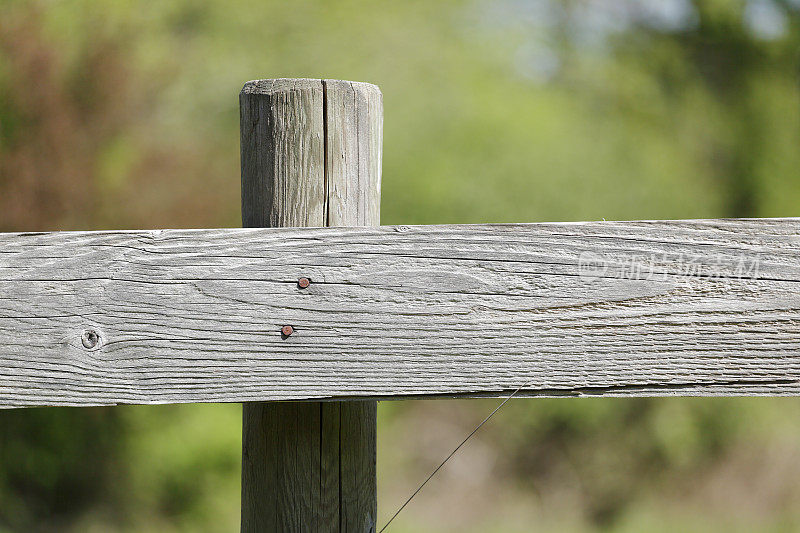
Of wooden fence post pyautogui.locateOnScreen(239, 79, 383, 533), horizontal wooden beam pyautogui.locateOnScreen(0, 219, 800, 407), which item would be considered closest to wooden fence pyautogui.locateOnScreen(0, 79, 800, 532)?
horizontal wooden beam pyautogui.locateOnScreen(0, 219, 800, 407)

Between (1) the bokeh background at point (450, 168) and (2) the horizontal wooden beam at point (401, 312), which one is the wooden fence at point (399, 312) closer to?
(2) the horizontal wooden beam at point (401, 312)

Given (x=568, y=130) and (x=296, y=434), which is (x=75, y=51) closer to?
(x=568, y=130)

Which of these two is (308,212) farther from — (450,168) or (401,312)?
(450,168)

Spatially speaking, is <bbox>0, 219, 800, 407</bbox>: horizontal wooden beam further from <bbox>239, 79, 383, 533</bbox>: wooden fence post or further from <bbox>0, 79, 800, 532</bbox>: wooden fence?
<bbox>239, 79, 383, 533</bbox>: wooden fence post

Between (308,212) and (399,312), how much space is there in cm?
26

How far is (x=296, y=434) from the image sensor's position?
1.00 metres

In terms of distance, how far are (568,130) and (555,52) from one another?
605 millimetres

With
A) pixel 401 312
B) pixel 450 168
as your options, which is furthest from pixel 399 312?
pixel 450 168

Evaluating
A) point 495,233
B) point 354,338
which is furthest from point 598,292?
point 354,338

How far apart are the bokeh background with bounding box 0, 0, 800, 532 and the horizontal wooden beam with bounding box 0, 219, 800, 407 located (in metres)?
3.26

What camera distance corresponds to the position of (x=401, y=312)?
33.1 inches

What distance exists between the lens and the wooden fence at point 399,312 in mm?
820

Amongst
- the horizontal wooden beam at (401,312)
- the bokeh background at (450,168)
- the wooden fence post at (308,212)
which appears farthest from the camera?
the bokeh background at (450,168)

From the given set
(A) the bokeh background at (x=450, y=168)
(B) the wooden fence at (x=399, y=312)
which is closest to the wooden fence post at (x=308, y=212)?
(B) the wooden fence at (x=399, y=312)
